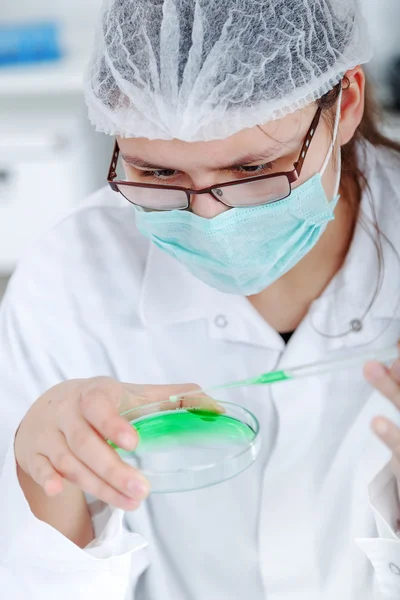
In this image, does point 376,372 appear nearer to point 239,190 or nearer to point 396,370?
point 396,370

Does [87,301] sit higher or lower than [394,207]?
lower

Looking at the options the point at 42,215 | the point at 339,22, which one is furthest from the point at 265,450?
the point at 42,215

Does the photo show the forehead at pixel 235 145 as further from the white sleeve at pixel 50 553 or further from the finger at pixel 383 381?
the white sleeve at pixel 50 553

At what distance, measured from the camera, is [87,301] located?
3.86 ft

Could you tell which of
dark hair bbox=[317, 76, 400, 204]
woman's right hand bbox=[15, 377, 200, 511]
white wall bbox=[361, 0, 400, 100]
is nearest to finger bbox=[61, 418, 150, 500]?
woman's right hand bbox=[15, 377, 200, 511]

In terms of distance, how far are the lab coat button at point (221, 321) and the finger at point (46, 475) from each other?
366 millimetres

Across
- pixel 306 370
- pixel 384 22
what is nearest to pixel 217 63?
pixel 306 370

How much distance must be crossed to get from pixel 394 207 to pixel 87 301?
483 mm

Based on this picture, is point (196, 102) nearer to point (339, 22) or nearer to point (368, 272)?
point (339, 22)

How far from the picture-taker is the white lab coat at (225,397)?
965 mm

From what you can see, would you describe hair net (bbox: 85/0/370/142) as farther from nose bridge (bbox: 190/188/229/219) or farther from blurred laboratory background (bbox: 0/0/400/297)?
blurred laboratory background (bbox: 0/0/400/297)

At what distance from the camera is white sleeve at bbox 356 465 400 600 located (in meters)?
0.91

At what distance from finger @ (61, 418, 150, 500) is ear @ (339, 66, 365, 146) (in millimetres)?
514

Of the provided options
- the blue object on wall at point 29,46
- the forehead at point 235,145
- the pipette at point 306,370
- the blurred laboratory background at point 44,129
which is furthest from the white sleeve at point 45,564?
the blue object on wall at point 29,46
